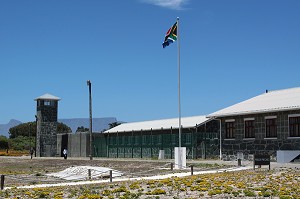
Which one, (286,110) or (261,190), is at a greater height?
(286,110)

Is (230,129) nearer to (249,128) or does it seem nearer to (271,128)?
(249,128)

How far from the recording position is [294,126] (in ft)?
113

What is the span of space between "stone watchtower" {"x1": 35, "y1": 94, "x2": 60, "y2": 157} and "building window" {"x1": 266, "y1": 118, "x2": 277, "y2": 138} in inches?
1391

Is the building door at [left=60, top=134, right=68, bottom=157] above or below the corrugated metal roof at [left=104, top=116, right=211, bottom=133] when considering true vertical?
below

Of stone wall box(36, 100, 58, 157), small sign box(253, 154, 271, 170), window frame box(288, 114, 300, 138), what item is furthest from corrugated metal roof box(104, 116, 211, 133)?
small sign box(253, 154, 271, 170)

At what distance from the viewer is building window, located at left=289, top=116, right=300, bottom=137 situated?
34.3m

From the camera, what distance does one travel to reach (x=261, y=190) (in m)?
16.7

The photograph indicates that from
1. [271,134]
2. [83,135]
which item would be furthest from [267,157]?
[83,135]

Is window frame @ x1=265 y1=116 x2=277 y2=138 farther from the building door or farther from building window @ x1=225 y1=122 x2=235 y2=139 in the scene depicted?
the building door

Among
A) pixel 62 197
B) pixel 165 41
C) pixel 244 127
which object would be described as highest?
pixel 165 41

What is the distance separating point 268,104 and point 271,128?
1954 mm

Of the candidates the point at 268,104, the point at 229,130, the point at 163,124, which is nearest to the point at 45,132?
the point at 163,124

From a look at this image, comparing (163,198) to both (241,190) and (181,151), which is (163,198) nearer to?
(241,190)

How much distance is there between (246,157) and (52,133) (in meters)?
33.5
